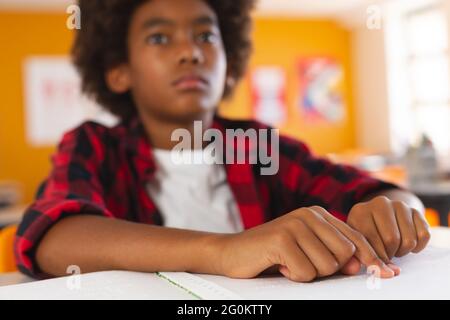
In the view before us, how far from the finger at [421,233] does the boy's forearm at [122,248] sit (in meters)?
0.17

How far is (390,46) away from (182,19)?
435 centimetres

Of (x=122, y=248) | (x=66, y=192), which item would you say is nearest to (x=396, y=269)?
(x=122, y=248)

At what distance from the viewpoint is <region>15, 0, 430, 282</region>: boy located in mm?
419

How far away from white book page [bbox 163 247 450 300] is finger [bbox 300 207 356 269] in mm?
16

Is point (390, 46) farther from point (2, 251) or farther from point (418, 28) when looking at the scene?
point (2, 251)

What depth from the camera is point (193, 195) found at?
87 cm

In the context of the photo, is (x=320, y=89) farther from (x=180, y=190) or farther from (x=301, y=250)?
(x=301, y=250)

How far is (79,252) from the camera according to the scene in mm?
525

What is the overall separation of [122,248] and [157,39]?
471 millimetres

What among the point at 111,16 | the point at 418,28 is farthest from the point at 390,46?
the point at 111,16

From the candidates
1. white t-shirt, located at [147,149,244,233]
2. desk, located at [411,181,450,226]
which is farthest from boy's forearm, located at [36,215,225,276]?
desk, located at [411,181,450,226]

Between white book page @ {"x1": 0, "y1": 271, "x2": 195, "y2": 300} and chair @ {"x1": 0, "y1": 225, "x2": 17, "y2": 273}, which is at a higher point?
white book page @ {"x1": 0, "y1": 271, "x2": 195, "y2": 300}

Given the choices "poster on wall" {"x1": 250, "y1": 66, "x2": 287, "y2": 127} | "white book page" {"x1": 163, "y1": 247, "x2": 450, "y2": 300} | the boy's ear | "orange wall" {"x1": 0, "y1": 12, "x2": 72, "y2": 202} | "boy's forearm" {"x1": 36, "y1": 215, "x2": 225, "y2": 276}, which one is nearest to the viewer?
"white book page" {"x1": 163, "y1": 247, "x2": 450, "y2": 300}

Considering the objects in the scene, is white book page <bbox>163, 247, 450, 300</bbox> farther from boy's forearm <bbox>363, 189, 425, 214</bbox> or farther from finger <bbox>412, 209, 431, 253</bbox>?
boy's forearm <bbox>363, 189, 425, 214</bbox>
